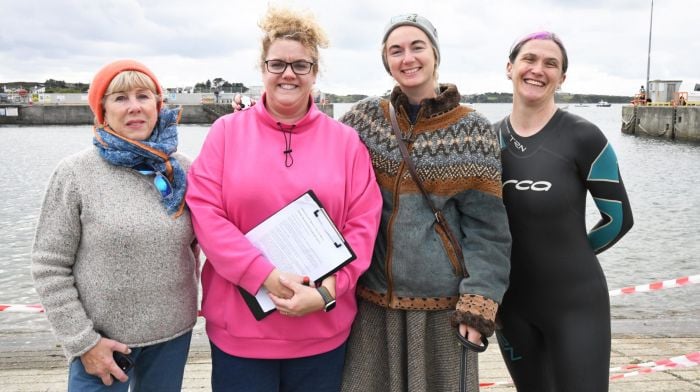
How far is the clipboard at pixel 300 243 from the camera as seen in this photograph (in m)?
2.55

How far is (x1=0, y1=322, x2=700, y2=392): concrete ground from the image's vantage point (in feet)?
14.4

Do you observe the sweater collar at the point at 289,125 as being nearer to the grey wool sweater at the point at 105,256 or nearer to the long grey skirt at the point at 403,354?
the grey wool sweater at the point at 105,256

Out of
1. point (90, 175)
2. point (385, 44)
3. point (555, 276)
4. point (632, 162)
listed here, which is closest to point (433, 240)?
point (555, 276)

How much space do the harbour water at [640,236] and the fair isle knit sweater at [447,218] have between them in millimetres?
530

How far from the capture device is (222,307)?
2711mm

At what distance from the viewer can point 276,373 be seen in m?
2.74

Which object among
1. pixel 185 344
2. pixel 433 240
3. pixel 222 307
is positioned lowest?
pixel 185 344

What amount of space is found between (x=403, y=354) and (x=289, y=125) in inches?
47.4

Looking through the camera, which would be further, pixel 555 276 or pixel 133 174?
pixel 555 276

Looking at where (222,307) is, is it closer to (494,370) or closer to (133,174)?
(133,174)

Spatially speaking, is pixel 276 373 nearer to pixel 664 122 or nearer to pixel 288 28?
pixel 288 28

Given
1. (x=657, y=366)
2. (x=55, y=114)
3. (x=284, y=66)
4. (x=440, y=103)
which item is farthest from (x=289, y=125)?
(x=55, y=114)

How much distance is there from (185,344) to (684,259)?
40.1 ft

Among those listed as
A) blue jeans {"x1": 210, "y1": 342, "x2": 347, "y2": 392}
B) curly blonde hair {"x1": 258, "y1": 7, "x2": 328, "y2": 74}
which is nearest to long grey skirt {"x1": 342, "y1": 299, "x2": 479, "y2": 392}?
blue jeans {"x1": 210, "y1": 342, "x2": 347, "y2": 392}
